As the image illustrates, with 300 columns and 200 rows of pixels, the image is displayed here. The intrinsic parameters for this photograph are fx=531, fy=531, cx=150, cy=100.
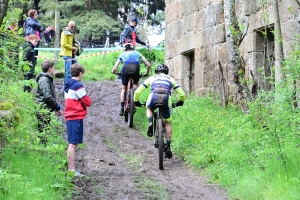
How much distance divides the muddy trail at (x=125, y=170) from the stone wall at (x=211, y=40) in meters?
2.21

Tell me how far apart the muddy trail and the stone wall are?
2211 mm

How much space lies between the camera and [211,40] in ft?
39.1

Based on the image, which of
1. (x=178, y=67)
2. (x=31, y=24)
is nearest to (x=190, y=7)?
(x=178, y=67)

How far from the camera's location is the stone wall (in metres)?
9.42

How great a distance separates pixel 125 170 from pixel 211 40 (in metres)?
5.00

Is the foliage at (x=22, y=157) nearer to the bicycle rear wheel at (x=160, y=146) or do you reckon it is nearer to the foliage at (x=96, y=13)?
the bicycle rear wheel at (x=160, y=146)

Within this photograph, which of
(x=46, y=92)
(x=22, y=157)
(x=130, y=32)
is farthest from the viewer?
(x=130, y=32)

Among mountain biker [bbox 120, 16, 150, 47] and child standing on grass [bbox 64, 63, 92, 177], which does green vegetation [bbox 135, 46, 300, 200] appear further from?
mountain biker [bbox 120, 16, 150, 47]

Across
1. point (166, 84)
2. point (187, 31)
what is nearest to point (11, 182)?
point (166, 84)

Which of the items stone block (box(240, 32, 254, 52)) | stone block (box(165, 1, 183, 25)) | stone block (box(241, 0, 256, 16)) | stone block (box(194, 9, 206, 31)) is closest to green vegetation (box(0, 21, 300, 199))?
stone block (box(240, 32, 254, 52))

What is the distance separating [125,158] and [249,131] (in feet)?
8.51

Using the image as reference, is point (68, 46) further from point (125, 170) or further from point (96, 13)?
point (96, 13)

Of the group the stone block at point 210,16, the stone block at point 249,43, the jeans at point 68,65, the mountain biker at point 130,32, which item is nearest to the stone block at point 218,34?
the stone block at point 210,16

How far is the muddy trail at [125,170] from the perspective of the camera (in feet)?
21.8
